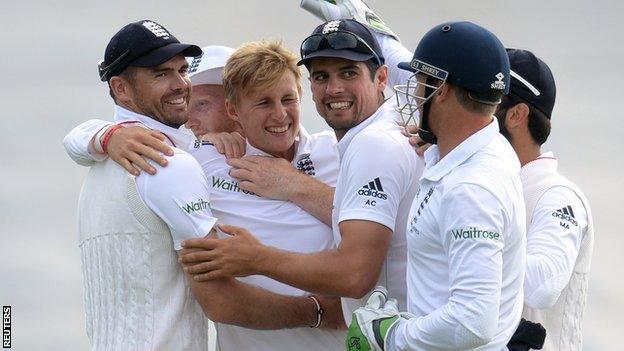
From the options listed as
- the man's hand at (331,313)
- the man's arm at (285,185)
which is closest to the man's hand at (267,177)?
the man's arm at (285,185)

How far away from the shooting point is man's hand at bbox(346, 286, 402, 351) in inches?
179

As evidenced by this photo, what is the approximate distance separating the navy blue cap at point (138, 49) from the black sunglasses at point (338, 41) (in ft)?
1.89

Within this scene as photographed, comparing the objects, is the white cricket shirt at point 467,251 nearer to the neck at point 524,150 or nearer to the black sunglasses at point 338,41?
the neck at point 524,150

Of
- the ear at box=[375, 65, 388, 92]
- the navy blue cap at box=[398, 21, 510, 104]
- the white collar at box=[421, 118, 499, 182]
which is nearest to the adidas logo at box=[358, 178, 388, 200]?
the white collar at box=[421, 118, 499, 182]

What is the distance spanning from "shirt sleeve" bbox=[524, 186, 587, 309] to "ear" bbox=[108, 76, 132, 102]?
1953 mm

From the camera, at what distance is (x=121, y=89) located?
Result: 552 centimetres

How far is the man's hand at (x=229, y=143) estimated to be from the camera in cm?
573

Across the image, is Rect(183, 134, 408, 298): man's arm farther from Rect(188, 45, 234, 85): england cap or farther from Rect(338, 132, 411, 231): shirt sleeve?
Rect(188, 45, 234, 85): england cap

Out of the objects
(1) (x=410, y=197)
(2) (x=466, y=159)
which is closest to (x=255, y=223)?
(1) (x=410, y=197)

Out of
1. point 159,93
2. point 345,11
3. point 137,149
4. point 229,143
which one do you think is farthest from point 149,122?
point 345,11

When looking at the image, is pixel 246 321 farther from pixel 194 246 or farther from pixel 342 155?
pixel 342 155

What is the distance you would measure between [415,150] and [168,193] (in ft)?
3.62

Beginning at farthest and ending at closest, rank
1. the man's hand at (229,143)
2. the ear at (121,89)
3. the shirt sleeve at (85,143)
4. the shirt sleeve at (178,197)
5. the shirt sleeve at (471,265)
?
1. the man's hand at (229,143)
2. the ear at (121,89)
3. the shirt sleeve at (85,143)
4. the shirt sleeve at (178,197)
5. the shirt sleeve at (471,265)

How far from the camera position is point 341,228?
5.07 meters
